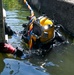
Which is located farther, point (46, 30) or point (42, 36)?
point (46, 30)

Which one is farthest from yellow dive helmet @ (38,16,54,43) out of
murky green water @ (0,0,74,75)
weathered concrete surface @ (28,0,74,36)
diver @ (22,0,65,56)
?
weathered concrete surface @ (28,0,74,36)

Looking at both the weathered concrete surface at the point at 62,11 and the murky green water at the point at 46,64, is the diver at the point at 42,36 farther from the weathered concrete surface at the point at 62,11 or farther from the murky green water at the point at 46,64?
the weathered concrete surface at the point at 62,11

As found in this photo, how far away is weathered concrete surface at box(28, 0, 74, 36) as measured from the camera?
16.8m

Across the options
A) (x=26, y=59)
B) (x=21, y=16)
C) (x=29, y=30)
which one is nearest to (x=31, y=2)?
(x=21, y=16)

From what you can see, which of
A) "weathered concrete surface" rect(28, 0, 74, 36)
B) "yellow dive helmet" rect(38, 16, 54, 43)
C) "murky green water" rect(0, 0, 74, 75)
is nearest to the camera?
"murky green water" rect(0, 0, 74, 75)

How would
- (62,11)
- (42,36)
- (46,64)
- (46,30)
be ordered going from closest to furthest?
(46,64)
(42,36)
(46,30)
(62,11)

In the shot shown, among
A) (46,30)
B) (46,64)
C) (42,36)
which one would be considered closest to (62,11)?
(46,30)

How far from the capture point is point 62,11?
18609mm

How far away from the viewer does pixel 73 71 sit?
1162 centimetres

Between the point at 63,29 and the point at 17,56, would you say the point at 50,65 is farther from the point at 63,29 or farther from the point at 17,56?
the point at 63,29

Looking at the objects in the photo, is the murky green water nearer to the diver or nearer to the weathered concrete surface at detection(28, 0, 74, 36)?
the diver

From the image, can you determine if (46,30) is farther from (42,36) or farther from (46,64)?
(46,64)

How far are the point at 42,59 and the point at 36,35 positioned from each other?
1.25 metres

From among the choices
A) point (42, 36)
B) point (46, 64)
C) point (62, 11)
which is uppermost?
point (62, 11)
